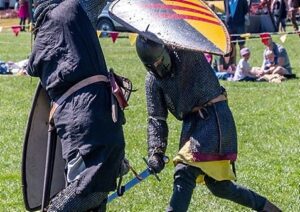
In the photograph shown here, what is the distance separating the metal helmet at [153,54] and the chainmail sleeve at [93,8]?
30cm

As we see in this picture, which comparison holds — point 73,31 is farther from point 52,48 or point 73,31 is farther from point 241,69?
point 241,69

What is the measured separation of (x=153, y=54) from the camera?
4949 millimetres

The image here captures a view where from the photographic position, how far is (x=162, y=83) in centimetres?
518

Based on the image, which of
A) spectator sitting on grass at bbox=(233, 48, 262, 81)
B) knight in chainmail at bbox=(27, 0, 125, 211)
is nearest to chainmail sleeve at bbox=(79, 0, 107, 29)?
knight in chainmail at bbox=(27, 0, 125, 211)

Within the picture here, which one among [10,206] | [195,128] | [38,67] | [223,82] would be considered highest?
[38,67]

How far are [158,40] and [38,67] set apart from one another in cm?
71

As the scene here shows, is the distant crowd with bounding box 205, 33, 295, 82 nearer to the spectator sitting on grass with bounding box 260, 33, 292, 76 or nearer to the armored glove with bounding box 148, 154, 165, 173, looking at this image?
the spectator sitting on grass with bounding box 260, 33, 292, 76

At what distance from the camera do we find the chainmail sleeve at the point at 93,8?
4746mm

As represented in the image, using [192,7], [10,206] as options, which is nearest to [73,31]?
[192,7]

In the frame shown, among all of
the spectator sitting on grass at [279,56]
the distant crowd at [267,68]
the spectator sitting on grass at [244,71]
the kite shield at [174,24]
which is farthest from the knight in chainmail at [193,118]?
the spectator sitting on grass at [279,56]

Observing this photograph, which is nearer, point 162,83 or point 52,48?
point 52,48

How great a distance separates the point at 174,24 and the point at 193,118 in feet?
1.98

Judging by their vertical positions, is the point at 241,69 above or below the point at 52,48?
below

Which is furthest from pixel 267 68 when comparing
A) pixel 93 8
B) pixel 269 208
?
pixel 93 8
